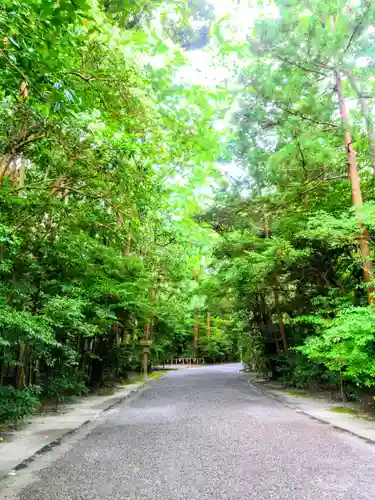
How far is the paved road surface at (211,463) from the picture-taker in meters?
3.57

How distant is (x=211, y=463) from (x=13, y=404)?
13.6 feet

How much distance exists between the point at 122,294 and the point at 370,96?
357 inches

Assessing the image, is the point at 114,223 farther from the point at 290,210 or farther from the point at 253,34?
the point at 253,34

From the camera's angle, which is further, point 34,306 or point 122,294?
point 122,294

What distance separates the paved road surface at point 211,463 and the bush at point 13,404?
1.42 metres

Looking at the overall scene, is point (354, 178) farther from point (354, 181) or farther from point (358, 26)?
point (358, 26)

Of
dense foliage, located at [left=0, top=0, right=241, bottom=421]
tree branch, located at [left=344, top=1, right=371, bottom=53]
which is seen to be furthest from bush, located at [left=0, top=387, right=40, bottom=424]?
tree branch, located at [left=344, top=1, right=371, bottom=53]

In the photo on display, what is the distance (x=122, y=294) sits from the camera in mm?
11164

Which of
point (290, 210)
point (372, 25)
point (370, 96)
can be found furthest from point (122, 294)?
point (372, 25)

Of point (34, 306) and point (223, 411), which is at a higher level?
point (34, 306)

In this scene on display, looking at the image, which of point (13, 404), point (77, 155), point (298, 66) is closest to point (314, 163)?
point (298, 66)

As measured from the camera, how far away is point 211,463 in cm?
445

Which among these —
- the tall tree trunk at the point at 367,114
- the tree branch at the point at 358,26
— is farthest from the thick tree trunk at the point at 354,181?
the tree branch at the point at 358,26

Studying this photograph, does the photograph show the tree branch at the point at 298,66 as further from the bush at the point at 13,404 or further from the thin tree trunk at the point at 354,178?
the bush at the point at 13,404
